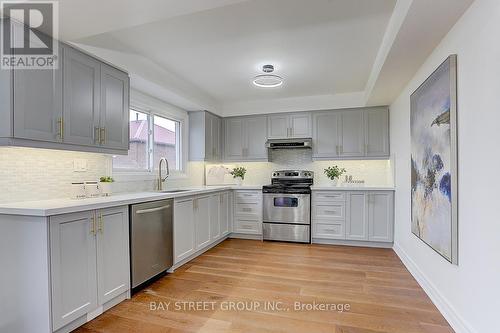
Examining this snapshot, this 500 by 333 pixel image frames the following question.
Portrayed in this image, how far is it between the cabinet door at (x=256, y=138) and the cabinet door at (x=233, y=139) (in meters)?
0.12

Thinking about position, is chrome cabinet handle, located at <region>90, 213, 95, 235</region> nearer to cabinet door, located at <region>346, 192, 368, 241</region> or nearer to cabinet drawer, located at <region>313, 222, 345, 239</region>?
cabinet drawer, located at <region>313, 222, 345, 239</region>

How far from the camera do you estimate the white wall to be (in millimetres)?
1540

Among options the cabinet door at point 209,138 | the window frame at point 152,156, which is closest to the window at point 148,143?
the window frame at point 152,156

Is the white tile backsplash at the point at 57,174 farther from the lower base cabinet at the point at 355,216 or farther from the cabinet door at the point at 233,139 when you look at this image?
the cabinet door at the point at 233,139

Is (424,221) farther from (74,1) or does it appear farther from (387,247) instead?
(74,1)

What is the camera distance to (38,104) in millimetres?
2084

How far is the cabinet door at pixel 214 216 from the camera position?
13.6 ft

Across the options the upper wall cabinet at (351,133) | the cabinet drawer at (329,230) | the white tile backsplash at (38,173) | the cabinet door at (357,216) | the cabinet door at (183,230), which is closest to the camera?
the white tile backsplash at (38,173)

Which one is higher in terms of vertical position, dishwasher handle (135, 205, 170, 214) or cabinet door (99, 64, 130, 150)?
cabinet door (99, 64, 130, 150)

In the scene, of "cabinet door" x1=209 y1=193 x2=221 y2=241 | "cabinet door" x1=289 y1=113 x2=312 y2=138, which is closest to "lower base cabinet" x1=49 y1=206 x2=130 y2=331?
"cabinet door" x1=209 y1=193 x2=221 y2=241

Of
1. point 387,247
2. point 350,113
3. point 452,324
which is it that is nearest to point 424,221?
point 452,324

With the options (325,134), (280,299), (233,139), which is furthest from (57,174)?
(325,134)

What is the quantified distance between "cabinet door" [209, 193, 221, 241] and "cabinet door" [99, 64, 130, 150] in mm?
1644

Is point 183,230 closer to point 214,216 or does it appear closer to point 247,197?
point 214,216
